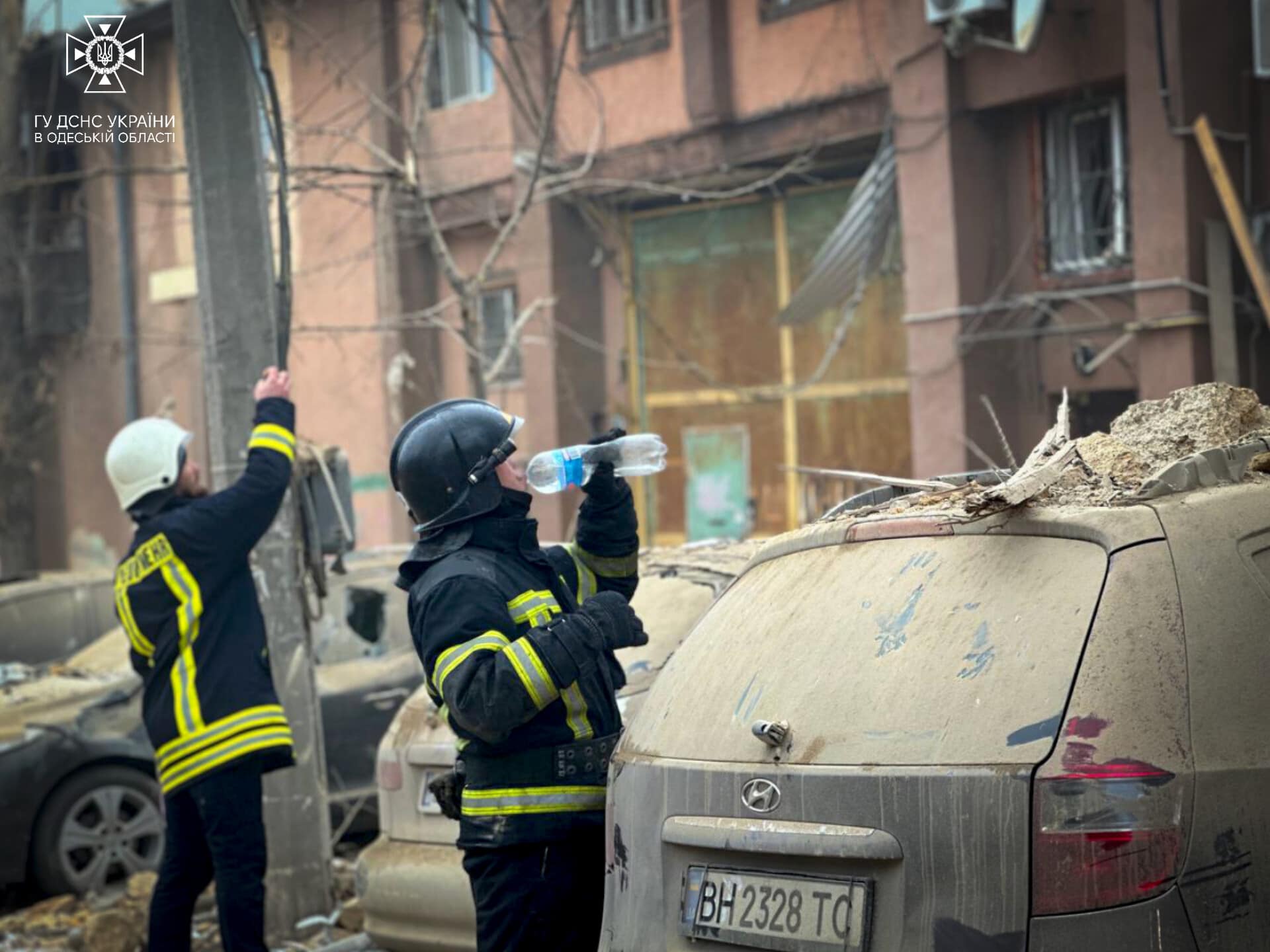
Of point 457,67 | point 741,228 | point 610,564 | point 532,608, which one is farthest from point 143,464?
point 457,67

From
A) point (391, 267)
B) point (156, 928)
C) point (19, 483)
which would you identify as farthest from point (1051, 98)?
point (19, 483)

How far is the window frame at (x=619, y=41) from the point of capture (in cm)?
1317

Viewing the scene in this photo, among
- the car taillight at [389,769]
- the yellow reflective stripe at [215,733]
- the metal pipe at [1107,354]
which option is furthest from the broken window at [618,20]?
the yellow reflective stripe at [215,733]

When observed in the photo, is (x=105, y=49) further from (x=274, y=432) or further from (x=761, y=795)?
(x=761, y=795)

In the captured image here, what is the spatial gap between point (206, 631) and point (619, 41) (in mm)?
9606

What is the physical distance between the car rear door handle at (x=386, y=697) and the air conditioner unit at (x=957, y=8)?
5.94 meters

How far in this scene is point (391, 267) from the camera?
627 inches

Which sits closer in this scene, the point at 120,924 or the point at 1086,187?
the point at 120,924

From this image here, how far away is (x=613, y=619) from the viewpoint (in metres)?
3.51

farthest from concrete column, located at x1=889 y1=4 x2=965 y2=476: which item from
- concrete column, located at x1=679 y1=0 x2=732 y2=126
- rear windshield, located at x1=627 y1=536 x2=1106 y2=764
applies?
rear windshield, located at x1=627 y1=536 x2=1106 y2=764

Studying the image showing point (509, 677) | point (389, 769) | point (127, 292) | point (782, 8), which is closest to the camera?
point (509, 677)

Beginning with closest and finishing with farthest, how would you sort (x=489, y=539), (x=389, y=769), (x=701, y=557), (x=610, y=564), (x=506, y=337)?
1. (x=489, y=539)
2. (x=610, y=564)
3. (x=389, y=769)
4. (x=701, y=557)
5. (x=506, y=337)

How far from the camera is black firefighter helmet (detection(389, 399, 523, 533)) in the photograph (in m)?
3.78

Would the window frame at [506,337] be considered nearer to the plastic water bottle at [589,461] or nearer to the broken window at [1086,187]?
the broken window at [1086,187]
